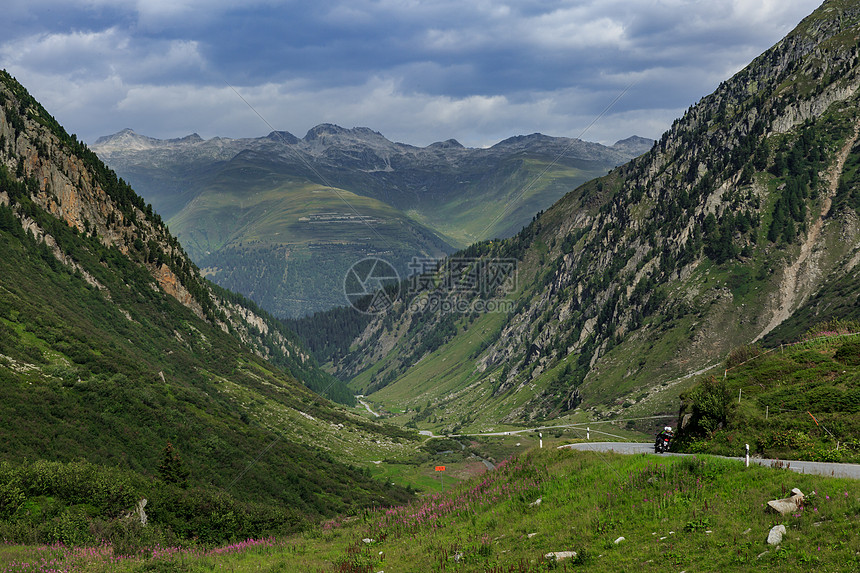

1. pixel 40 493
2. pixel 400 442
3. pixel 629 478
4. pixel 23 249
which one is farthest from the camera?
pixel 400 442

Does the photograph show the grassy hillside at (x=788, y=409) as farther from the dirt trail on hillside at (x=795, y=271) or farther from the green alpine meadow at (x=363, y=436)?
the dirt trail on hillside at (x=795, y=271)

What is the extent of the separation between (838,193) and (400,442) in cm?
16090

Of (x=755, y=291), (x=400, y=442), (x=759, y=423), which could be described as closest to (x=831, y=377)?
(x=759, y=423)

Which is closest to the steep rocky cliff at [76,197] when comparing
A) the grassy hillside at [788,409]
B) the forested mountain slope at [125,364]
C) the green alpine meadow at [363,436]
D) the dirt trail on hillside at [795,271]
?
the forested mountain slope at [125,364]

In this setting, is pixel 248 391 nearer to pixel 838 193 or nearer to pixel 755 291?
pixel 755 291

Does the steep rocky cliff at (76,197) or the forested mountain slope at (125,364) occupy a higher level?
the steep rocky cliff at (76,197)

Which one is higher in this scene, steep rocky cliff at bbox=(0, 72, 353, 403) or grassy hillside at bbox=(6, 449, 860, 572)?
steep rocky cliff at bbox=(0, 72, 353, 403)

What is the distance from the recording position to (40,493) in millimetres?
36500

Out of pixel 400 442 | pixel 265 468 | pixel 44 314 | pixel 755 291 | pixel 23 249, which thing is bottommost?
pixel 400 442

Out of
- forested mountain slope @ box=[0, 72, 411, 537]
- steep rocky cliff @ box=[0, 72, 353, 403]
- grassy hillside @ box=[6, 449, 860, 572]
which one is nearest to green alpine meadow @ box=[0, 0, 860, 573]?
grassy hillside @ box=[6, 449, 860, 572]

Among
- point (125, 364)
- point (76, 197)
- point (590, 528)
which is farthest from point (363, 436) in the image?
point (590, 528)

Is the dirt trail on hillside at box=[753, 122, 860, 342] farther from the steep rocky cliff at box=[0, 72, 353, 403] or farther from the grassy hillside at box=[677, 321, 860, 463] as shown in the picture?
the steep rocky cliff at box=[0, 72, 353, 403]

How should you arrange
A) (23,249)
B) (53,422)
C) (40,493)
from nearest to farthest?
(40,493) < (53,422) < (23,249)

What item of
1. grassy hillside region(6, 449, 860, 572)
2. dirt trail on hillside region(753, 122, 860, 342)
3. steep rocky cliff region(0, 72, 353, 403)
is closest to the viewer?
grassy hillside region(6, 449, 860, 572)
